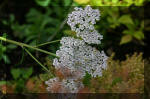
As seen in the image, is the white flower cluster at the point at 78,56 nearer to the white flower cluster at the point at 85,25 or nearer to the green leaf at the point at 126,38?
the white flower cluster at the point at 85,25

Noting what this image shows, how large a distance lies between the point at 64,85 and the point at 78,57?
160 mm

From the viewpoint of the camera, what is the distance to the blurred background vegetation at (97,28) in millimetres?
1998

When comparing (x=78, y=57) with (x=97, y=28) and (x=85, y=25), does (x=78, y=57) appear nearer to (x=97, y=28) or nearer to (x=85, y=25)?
(x=85, y=25)

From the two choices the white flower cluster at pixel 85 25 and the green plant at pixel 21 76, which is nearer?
the white flower cluster at pixel 85 25

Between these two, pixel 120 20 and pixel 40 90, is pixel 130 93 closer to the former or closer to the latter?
pixel 40 90

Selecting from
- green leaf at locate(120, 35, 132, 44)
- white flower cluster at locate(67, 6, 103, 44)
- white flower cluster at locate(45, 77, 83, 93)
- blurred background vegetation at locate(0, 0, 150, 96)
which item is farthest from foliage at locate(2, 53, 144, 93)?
green leaf at locate(120, 35, 132, 44)

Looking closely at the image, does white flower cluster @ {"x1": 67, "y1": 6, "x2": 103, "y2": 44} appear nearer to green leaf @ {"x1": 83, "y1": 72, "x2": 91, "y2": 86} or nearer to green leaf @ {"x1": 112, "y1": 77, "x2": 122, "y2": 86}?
green leaf @ {"x1": 83, "y1": 72, "x2": 91, "y2": 86}

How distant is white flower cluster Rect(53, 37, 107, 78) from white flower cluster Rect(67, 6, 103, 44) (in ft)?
0.13

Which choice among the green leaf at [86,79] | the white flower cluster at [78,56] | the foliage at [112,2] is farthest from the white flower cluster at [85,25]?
the foliage at [112,2]

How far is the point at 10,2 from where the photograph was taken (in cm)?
363

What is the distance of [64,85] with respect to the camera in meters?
1.50

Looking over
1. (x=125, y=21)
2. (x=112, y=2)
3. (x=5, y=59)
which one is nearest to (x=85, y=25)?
(x=112, y=2)

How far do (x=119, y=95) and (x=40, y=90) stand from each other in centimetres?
50

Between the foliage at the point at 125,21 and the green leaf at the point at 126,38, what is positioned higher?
the foliage at the point at 125,21
